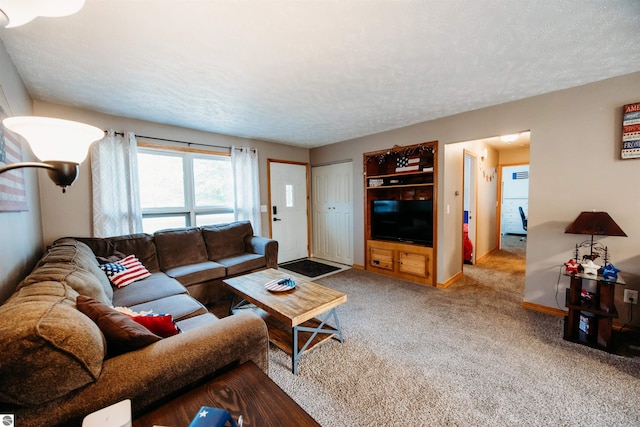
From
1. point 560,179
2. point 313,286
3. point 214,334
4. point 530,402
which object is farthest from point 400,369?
point 560,179

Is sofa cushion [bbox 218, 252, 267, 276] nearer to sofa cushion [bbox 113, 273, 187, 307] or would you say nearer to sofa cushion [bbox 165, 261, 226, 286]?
sofa cushion [bbox 165, 261, 226, 286]

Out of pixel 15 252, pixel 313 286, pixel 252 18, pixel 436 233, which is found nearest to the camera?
pixel 252 18

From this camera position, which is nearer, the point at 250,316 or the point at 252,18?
the point at 250,316

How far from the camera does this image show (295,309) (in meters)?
1.89

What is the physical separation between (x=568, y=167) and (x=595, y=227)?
67cm

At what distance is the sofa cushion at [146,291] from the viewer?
2.05 metres

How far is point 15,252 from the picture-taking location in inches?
65.2

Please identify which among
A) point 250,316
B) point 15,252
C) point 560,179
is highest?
point 560,179

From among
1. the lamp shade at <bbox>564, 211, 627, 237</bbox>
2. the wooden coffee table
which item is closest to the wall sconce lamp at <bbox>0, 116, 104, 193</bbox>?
the wooden coffee table

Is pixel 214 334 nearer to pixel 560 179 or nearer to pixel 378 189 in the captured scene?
pixel 560 179

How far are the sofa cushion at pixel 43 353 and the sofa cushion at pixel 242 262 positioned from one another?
224 centimetres

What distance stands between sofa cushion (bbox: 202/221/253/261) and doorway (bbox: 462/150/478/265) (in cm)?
377

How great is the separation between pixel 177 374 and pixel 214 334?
19 cm

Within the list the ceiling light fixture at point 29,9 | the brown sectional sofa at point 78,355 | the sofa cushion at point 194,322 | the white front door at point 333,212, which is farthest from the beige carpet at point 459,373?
the ceiling light fixture at point 29,9
